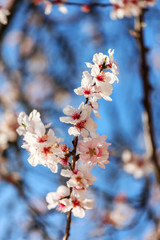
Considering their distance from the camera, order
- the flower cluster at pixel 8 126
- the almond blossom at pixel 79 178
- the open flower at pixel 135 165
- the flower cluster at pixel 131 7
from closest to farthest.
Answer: the almond blossom at pixel 79 178
the flower cluster at pixel 131 7
the flower cluster at pixel 8 126
the open flower at pixel 135 165

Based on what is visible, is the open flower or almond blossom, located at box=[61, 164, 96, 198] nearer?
almond blossom, located at box=[61, 164, 96, 198]

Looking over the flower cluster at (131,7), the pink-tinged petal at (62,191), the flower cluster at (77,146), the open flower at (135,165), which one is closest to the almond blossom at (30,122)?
the flower cluster at (77,146)

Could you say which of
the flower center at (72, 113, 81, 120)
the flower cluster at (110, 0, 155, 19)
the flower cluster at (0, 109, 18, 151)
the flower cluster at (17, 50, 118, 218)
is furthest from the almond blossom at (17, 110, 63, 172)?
the flower cluster at (0, 109, 18, 151)

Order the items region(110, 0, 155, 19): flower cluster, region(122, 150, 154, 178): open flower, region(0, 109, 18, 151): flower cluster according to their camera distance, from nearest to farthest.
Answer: region(110, 0, 155, 19): flower cluster
region(0, 109, 18, 151): flower cluster
region(122, 150, 154, 178): open flower

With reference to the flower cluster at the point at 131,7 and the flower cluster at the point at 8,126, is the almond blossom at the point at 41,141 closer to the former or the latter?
the flower cluster at the point at 131,7

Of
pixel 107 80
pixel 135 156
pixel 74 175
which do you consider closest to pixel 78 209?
pixel 74 175

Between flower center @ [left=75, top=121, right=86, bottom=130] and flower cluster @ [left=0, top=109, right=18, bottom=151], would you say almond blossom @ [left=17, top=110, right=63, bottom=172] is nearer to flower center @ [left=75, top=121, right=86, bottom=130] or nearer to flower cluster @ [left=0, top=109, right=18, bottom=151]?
flower center @ [left=75, top=121, right=86, bottom=130]

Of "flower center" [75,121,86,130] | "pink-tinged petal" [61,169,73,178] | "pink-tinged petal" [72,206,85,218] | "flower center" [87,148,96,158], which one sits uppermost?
"flower center" [75,121,86,130]

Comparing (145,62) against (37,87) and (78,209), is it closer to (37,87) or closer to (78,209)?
(78,209)
